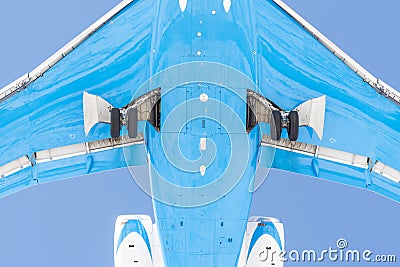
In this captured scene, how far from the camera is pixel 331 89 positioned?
16.7 meters

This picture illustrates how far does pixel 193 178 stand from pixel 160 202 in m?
0.76

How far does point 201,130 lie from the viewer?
1453cm

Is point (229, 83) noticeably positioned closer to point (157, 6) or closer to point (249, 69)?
point (249, 69)

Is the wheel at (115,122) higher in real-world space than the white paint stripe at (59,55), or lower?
lower

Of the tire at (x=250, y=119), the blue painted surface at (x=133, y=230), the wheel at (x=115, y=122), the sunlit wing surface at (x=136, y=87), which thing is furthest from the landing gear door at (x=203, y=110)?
the blue painted surface at (x=133, y=230)

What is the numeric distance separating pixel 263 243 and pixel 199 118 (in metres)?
3.06

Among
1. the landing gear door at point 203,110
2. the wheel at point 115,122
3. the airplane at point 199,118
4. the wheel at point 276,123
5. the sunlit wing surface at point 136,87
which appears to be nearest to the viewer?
the landing gear door at point 203,110

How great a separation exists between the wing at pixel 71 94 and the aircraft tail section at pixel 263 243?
2.63 metres

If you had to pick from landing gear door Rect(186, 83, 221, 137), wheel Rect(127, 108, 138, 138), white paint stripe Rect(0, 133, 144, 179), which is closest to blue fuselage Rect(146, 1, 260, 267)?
landing gear door Rect(186, 83, 221, 137)

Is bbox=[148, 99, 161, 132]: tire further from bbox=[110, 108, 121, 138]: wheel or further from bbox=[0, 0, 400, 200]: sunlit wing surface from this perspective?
bbox=[0, 0, 400, 200]: sunlit wing surface

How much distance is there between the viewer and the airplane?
1468 centimetres

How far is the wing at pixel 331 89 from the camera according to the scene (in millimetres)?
16625

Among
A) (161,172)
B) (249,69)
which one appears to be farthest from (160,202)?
(249,69)

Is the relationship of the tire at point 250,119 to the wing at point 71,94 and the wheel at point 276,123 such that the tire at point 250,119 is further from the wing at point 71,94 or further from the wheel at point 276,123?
the wing at point 71,94
